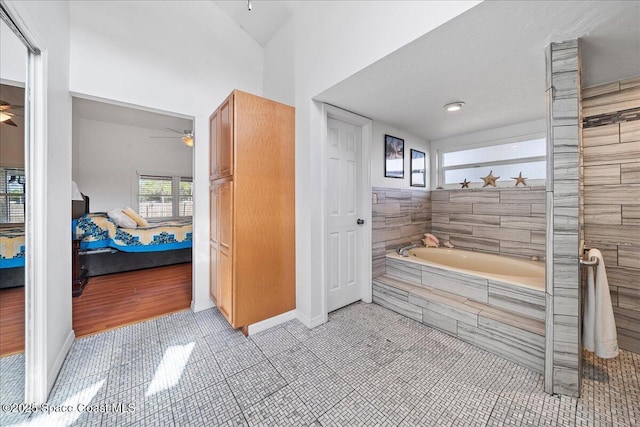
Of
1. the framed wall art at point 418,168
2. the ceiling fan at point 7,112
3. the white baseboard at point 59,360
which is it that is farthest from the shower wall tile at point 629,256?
the ceiling fan at point 7,112

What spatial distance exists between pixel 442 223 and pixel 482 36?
8.68ft

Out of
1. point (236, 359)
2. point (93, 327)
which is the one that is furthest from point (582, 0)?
point (93, 327)

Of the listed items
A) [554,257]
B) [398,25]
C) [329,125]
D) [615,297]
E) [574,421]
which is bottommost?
[574,421]

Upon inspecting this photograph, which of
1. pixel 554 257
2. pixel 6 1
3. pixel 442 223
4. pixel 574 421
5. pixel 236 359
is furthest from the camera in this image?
pixel 442 223

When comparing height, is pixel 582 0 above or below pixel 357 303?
above

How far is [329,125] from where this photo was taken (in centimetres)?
247

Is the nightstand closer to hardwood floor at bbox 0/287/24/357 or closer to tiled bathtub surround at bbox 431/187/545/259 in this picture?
hardwood floor at bbox 0/287/24/357

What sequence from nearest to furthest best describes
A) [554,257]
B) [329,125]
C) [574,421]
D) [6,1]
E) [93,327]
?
[6,1] → [574,421] → [554,257] → [93,327] → [329,125]

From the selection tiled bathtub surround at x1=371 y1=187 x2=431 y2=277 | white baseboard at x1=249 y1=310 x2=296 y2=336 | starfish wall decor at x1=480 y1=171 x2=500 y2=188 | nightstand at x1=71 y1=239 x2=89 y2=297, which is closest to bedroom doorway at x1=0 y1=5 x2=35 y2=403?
white baseboard at x1=249 y1=310 x2=296 y2=336

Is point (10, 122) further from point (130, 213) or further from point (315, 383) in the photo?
point (130, 213)

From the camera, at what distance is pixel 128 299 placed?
2828mm

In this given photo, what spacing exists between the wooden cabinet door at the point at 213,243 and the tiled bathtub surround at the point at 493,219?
303cm

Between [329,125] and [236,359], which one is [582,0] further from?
[236,359]

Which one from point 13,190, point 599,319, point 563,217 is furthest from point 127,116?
point 599,319
